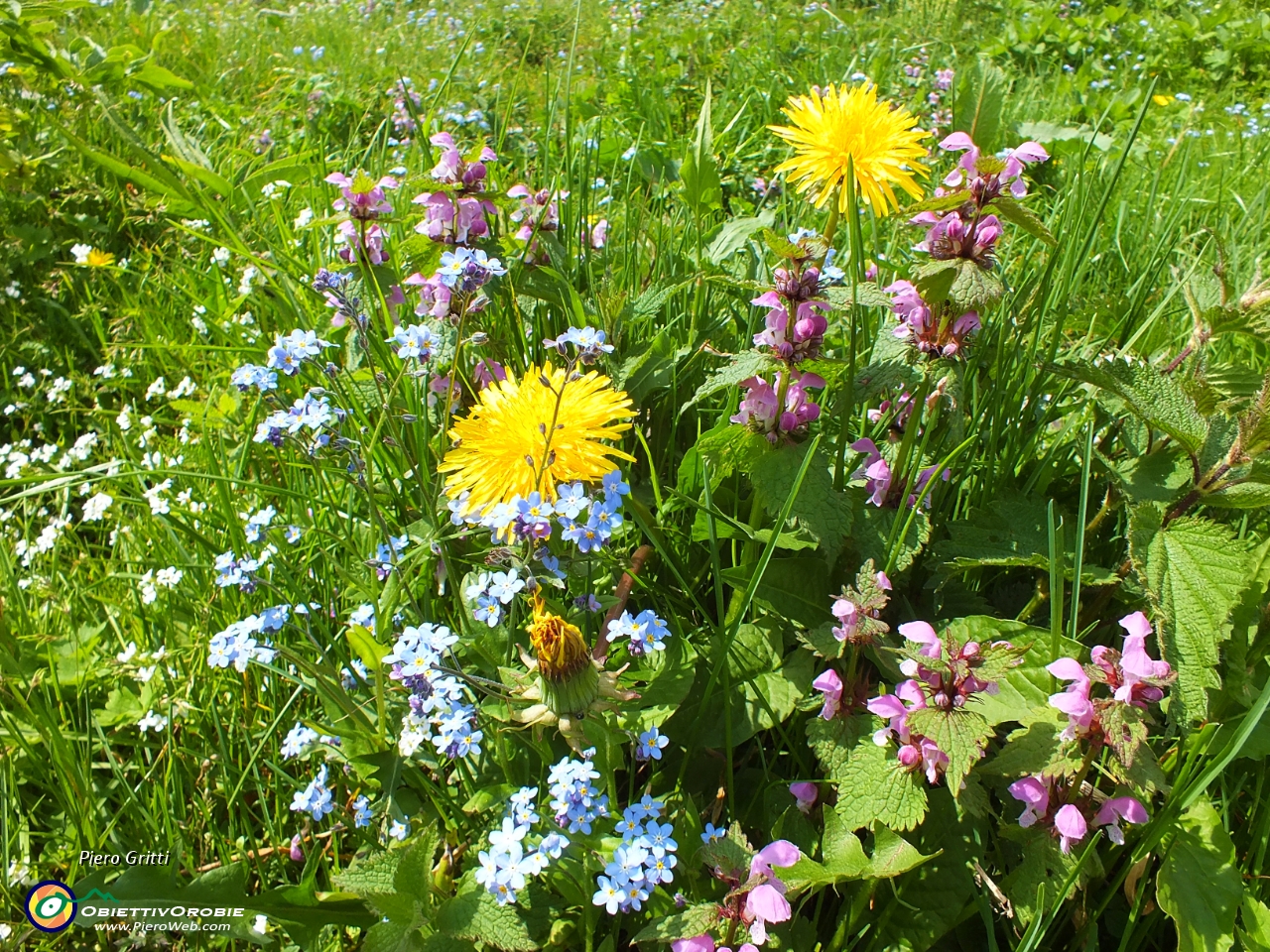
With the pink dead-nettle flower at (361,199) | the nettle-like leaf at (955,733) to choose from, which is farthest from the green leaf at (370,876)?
the pink dead-nettle flower at (361,199)

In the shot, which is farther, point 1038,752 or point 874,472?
point 874,472

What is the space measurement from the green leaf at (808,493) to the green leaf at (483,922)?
66 cm

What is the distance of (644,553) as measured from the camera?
160 centimetres

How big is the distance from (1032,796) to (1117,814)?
4.6 inches

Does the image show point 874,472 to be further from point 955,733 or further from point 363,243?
point 363,243

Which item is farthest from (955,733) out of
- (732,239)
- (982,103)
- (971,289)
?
(732,239)

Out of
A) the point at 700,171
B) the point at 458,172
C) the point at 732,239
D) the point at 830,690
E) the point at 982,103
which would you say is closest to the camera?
the point at 830,690

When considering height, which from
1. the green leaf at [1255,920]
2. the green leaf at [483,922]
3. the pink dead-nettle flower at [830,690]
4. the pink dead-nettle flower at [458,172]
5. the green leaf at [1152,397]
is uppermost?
the pink dead-nettle flower at [458,172]

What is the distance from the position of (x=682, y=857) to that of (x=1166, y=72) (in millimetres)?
5722

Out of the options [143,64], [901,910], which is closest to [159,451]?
[143,64]

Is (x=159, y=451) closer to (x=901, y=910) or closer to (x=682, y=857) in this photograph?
(x=682, y=857)

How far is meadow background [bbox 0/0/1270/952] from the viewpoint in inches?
47.5

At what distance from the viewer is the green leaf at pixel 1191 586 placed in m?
1.11

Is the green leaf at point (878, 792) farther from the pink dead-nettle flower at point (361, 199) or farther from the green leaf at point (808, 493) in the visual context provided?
the pink dead-nettle flower at point (361, 199)
